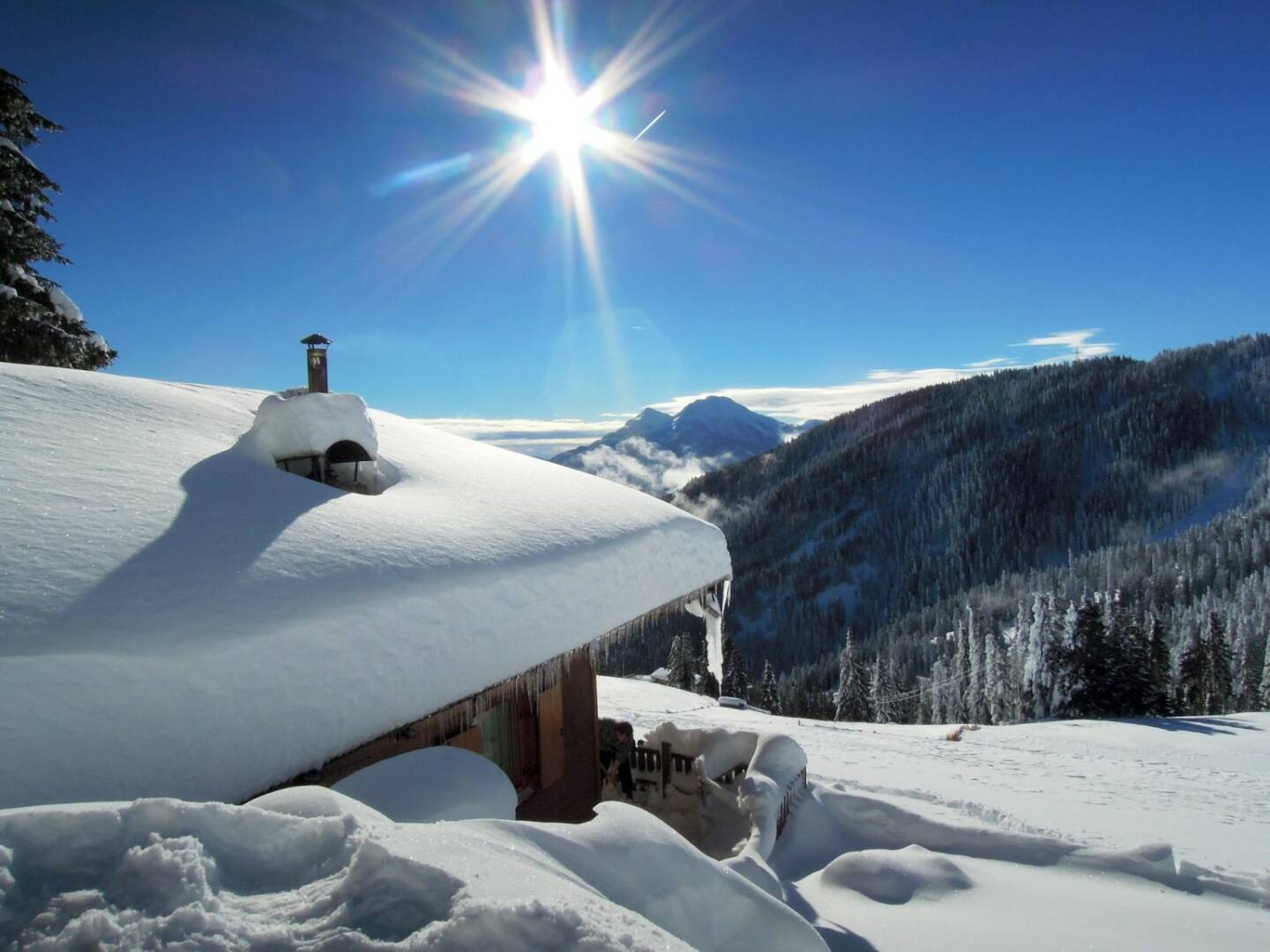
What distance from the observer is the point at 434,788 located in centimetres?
318

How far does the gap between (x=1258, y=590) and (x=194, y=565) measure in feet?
402

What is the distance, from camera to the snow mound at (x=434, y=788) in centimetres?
299

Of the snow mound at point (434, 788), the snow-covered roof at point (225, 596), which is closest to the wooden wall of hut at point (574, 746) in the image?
the snow-covered roof at point (225, 596)

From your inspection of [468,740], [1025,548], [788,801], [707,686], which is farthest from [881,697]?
[1025,548]

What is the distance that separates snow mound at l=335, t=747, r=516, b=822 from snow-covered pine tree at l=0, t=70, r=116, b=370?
489 inches

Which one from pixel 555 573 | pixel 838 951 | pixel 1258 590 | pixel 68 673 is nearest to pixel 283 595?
pixel 68 673

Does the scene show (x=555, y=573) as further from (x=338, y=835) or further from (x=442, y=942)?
(x=442, y=942)

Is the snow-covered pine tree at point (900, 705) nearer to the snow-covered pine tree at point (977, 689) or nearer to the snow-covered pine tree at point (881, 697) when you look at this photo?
the snow-covered pine tree at point (881, 697)

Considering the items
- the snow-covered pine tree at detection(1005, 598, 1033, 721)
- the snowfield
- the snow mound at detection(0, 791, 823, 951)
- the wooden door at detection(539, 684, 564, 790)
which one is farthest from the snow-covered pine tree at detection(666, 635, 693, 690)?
the snow mound at detection(0, 791, 823, 951)

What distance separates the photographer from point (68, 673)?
2168 millimetres

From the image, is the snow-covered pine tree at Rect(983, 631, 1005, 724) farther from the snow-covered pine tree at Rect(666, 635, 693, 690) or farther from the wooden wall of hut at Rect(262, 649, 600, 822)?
the wooden wall of hut at Rect(262, 649, 600, 822)

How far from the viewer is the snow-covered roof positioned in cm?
221

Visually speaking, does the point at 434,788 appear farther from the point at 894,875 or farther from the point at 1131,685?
the point at 1131,685

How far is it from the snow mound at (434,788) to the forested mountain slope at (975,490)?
114165mm
